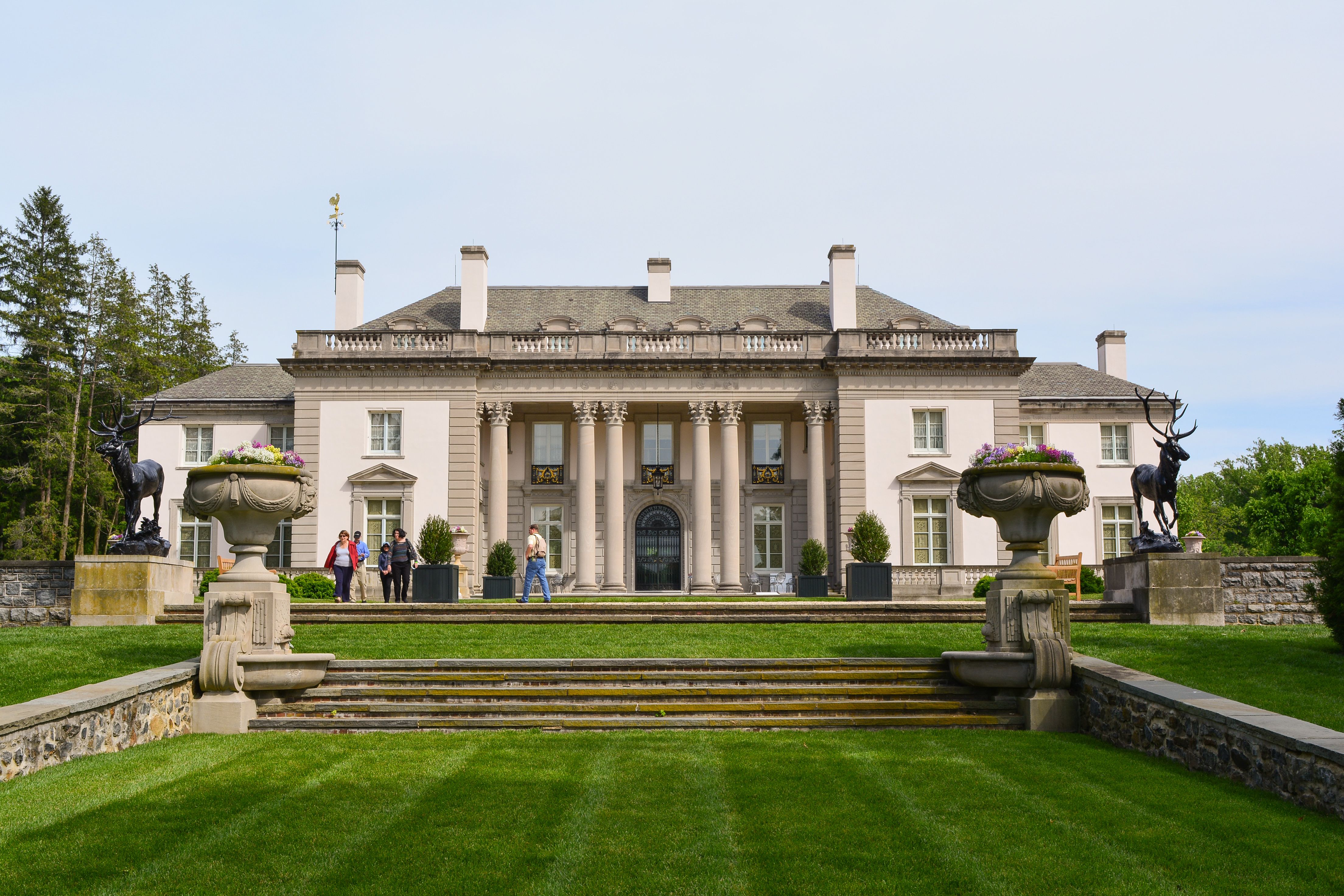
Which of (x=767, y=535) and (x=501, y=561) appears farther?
(x=767, y=535)

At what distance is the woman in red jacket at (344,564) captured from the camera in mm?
24297

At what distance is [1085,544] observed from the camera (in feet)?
123

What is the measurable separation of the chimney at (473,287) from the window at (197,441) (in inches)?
390

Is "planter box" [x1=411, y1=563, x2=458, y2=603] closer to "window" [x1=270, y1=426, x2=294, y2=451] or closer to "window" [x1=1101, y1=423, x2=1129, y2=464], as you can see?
"window" [x1=270, y1=426, x2=294, y2=451]

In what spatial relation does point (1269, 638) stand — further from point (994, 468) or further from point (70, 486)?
point (70, 486)

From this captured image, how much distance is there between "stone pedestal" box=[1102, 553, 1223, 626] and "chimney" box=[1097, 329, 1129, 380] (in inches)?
1030

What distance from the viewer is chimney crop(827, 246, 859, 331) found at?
38.6 m

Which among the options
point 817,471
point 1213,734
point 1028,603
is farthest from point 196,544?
point 1213,734

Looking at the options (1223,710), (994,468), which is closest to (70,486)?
(994,468)

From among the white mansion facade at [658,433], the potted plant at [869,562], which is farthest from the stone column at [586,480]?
the potted plant at [869,562]

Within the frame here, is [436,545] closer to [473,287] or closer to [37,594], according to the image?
[473,287]

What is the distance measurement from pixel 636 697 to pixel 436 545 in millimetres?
21746

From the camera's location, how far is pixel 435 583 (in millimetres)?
26594

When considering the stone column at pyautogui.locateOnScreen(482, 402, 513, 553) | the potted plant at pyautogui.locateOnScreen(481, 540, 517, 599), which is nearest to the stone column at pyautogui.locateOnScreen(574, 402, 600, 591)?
the stone column at pyautogui.locateOnScreen(482, 402, 513, 553)
